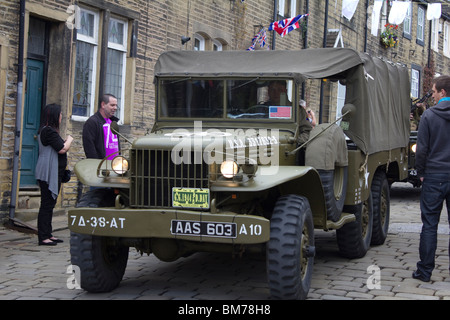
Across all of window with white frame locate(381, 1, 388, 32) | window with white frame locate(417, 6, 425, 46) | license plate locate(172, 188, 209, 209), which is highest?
window with white frame locate(417, 6, 425, 46)

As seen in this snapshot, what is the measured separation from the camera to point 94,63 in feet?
38.3

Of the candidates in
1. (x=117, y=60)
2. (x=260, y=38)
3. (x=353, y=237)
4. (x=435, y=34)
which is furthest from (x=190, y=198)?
(x=435, y=34)

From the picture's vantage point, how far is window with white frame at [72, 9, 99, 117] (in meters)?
11.3

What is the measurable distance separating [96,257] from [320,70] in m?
3.02

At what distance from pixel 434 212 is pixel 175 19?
336 inches

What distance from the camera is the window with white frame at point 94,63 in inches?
445

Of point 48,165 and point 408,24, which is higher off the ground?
point 408,24

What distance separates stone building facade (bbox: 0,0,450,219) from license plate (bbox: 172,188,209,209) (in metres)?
2.29

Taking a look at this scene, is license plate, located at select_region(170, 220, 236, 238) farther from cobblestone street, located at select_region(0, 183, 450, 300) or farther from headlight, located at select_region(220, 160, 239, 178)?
cobblestone street, located at select_region(0, 183, 450, 300)

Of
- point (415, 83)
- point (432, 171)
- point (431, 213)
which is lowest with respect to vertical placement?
point (431, 213)

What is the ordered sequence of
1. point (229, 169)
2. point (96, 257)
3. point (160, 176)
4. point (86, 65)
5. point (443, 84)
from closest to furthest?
point (229, 169) < point (160, 176) < point (96, 257) < point (443, 84) < point (86, 65)

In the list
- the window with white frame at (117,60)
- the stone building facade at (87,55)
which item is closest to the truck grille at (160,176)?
the stone building facade at (87,55)

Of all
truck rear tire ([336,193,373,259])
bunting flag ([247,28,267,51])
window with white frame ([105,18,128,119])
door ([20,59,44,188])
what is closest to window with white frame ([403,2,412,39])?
bunting flag ([247,28,267,51])

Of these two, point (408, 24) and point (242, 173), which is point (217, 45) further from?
point (408, 24)
